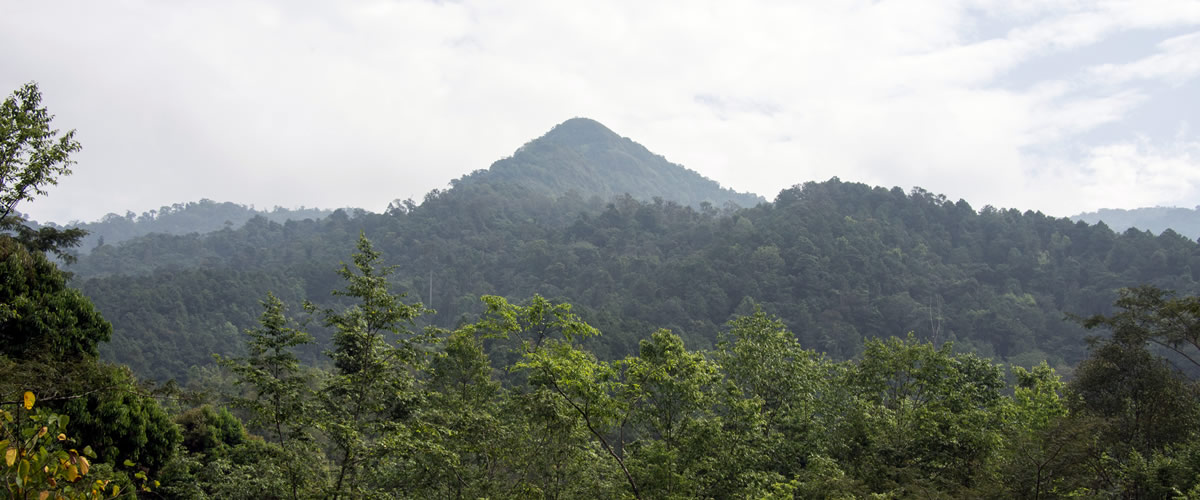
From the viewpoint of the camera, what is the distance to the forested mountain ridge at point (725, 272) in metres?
58.6

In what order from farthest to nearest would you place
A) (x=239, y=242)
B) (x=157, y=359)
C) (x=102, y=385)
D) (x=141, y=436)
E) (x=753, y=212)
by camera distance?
(x=239, y=242)
(x=753, y=212)
(x=157, y=359)
(x=141, y=436)
(x=102, y=385)

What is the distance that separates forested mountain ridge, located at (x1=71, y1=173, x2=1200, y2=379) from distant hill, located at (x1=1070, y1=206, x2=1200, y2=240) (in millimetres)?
88028

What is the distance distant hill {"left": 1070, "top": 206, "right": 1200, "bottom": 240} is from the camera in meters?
144

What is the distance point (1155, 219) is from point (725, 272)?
486ft

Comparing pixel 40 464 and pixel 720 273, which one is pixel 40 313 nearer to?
pixel 40 464

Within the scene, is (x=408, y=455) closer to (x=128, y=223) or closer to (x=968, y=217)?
(x=968, y=217)

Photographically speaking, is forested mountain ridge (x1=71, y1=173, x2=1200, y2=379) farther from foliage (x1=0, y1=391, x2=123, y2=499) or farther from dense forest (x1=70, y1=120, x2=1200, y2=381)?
foliage (x1=0, y1=391, x2=123, y2=499)

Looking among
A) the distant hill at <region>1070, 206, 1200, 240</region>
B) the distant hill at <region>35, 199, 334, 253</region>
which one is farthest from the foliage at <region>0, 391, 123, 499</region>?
the distant hill at <region>1070, 206, 1200, 240</region>

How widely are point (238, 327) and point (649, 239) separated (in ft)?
156

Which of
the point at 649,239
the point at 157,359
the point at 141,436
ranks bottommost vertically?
the point at 157,359

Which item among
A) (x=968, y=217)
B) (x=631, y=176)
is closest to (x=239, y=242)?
(x=968, y=217)

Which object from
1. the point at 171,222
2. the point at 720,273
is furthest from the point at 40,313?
the point at 171,222

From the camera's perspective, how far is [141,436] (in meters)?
12.6

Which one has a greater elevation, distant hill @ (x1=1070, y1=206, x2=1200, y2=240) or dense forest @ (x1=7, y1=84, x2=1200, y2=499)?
distant hill @ (x1=1070, y1=206, x2=1200, y2=240)
